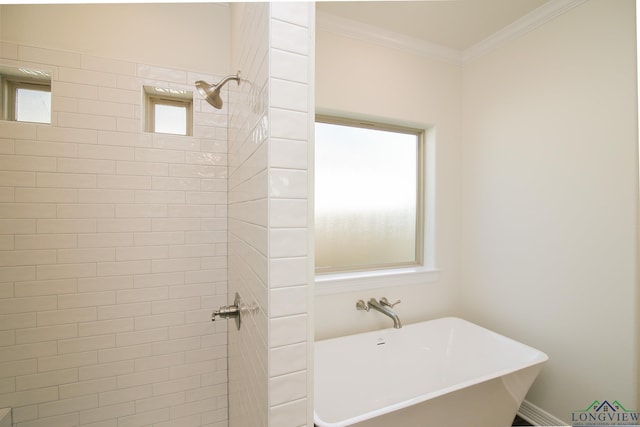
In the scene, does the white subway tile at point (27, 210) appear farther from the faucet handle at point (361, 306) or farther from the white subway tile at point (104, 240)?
the faucet handle at point (361, 306)

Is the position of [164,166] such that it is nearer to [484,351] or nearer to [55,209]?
[55,209]

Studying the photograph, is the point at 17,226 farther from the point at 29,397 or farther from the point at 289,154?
the point at 289,154

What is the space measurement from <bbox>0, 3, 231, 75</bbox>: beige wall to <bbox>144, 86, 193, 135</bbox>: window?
156 mm

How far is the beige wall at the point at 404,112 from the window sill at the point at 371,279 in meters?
0.04

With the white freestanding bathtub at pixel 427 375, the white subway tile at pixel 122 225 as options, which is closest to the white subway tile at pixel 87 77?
the white subway tile at pixel 122 225

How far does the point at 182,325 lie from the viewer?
152 cm

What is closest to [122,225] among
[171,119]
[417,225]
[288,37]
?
[171,119]

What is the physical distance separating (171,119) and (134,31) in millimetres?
471

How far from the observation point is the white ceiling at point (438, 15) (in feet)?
5.62

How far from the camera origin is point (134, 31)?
1451 millimetres

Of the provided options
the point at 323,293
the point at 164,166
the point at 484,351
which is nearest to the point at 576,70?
the point at 484,351

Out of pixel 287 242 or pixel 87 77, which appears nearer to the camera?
pixel 287 242

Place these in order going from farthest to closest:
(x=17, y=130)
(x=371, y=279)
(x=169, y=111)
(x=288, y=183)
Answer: (x=371, y=279) → (x=169, y=111) → (x=17, y=130) → (x=288, y=183)

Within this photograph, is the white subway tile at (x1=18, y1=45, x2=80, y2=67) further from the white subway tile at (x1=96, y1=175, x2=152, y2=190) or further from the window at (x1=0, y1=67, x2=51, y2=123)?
the white subway tile at (x1=96, y1=175, x2=152, y2=190)
